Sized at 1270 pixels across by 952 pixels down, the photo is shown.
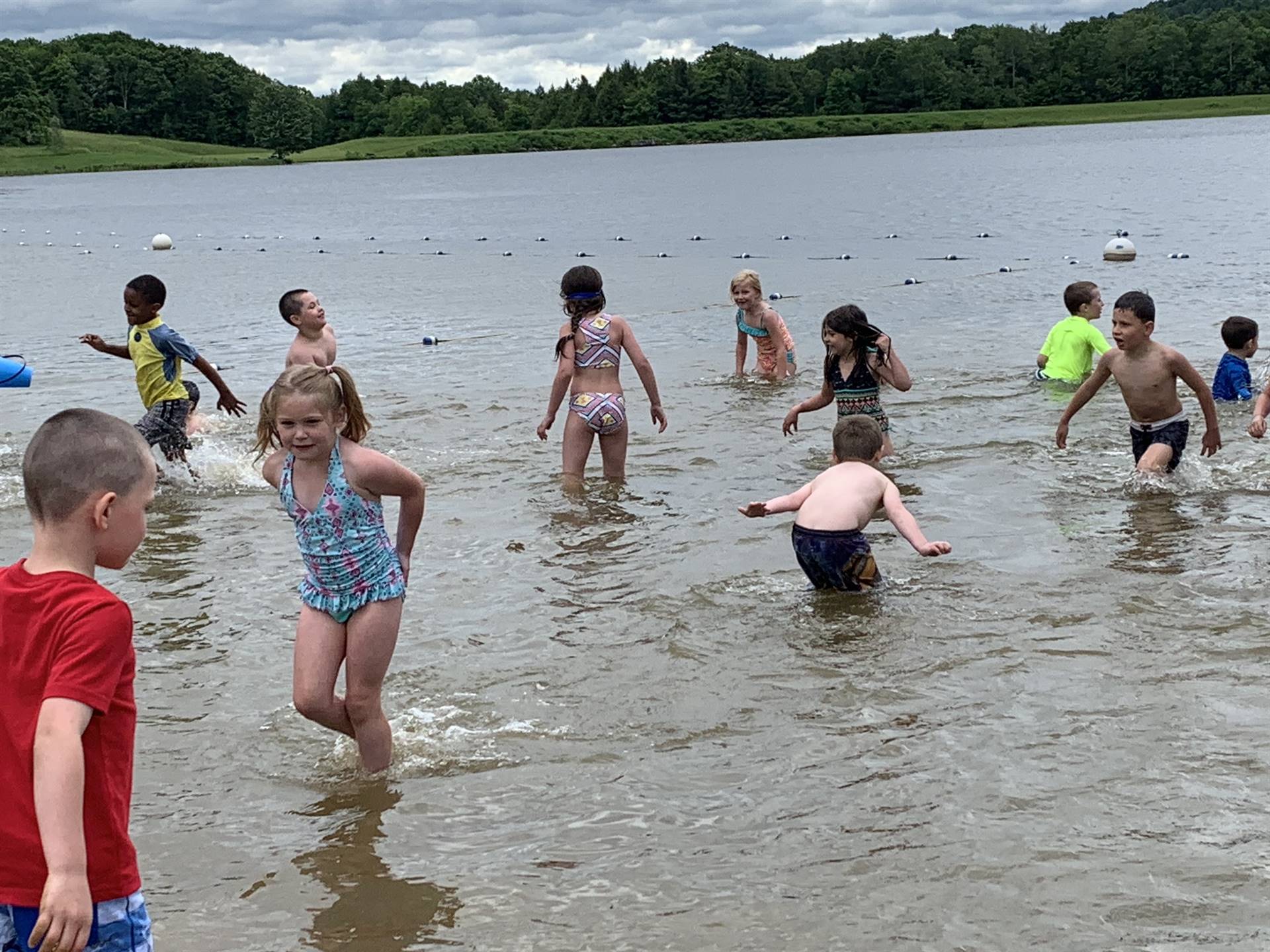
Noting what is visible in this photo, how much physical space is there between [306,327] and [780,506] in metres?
4.49

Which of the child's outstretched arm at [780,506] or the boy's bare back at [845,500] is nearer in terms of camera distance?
the child's outstretched arm at [780,506]

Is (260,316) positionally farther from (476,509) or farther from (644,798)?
(644,798)

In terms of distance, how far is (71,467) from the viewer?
2.96m

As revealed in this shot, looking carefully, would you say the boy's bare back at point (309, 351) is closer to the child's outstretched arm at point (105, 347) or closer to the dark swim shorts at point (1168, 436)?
the child's outstretched arm at point (105, 347)

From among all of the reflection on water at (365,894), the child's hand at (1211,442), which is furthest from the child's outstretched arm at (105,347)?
the child's hand at (1211,442)

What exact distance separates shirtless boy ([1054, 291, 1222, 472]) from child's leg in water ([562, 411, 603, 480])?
3162mm

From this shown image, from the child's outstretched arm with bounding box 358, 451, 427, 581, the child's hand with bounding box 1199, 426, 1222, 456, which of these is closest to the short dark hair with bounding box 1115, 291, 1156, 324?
the child's hand with bounding box 1199, 426, 1222, 456

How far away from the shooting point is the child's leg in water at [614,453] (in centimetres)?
1012

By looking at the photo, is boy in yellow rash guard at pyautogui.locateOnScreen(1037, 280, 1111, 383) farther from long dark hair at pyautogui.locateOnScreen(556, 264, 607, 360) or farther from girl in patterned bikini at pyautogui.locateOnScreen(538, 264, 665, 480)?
long dark hair at pyautogui.locateOnScreen(556, 264, 607, 360)

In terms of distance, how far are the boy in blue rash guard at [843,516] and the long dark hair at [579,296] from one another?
2686 mm

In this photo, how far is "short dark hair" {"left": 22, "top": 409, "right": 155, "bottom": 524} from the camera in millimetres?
2957

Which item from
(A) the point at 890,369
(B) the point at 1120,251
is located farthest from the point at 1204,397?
(B) the point at 1120,251

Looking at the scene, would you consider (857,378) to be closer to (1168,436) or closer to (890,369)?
(890,369)

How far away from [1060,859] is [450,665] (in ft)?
10.3
